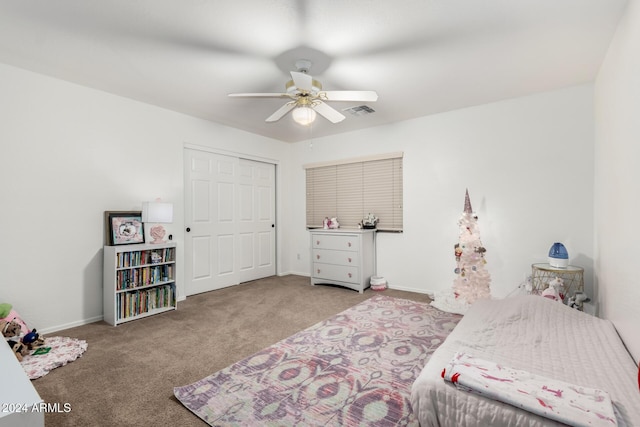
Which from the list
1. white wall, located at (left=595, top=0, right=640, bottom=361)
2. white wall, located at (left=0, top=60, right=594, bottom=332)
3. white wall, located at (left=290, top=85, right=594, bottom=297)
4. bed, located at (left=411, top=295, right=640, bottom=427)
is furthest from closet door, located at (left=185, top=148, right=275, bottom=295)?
white wall, located at (left=595, top=0, right=640, bottom=361)

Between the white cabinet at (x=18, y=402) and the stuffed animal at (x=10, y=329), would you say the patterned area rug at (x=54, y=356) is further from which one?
the white cabinet at (x=18, y=402)

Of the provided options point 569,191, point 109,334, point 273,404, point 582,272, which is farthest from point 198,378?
point 569,191

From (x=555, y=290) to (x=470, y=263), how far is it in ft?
2.75

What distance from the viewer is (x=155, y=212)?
3.35 m

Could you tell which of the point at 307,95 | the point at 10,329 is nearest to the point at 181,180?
the point at 10,329

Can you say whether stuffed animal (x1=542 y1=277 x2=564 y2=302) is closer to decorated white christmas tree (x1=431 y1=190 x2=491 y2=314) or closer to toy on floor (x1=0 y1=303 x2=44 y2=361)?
decorated white christmas tree (x1=431 y1=190 x2=491 y2=314)

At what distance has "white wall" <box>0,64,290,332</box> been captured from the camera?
2.72 m

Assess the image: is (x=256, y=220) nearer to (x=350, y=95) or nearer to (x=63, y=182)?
(x=63, y=182)

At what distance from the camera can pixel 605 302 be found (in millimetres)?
2453

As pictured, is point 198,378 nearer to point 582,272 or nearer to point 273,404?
point 273,404

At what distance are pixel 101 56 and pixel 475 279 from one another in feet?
14.1

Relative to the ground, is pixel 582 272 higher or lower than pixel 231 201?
lower

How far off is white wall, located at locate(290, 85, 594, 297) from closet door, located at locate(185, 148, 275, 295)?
1976mm

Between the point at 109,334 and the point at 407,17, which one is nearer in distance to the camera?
the point at 407,17
